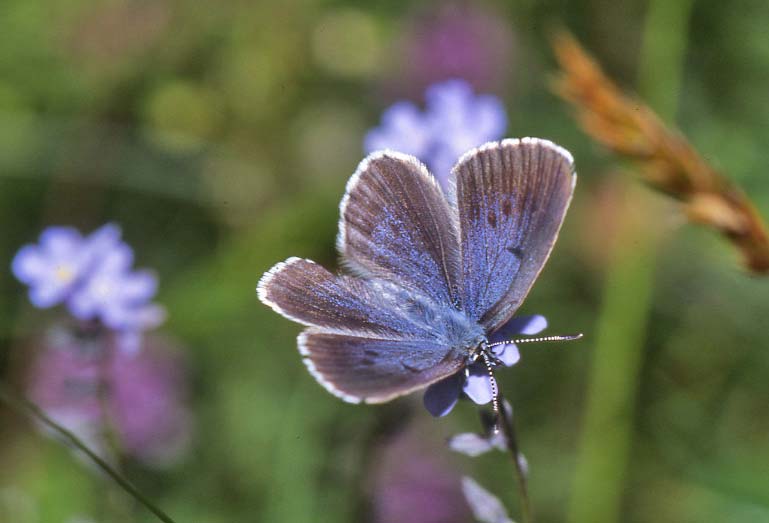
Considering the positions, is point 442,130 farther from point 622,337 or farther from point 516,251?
point 622,337

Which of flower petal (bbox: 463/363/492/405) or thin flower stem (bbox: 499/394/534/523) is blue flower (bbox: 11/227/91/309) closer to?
flower petal (bbox: 463/363/492/405)

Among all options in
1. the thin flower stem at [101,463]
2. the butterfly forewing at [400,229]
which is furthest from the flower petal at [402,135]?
the thin flower stem at [101,463]

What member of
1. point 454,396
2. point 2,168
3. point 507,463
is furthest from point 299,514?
point 2,168

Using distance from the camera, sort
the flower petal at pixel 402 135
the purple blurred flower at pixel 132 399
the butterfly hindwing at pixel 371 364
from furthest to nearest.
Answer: the purple blurred flower at pixel 132 399 → the flower petal at pixel 402 135 → the butterfly hindwing at pixel 371 364

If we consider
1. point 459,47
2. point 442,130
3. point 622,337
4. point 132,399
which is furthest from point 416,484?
point 459,47

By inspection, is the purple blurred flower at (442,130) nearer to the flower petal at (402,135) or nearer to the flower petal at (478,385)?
the flower petal at (402,135)

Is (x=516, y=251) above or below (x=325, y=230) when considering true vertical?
below

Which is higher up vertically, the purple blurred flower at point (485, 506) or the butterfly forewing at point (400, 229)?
the butterfly forewing at point (400, 229)
